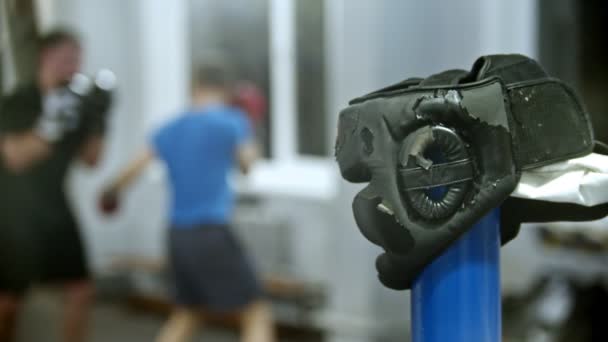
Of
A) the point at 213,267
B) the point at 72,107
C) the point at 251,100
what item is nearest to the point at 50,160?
the point at 72,107

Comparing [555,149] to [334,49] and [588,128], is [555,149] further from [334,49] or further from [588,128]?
[334,49]

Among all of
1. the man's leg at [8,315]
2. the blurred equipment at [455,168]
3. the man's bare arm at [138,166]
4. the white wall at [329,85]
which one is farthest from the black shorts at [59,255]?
the blurred equipment at [455,168]

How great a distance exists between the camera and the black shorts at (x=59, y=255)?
259cm

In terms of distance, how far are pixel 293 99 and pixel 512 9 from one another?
72.6 inches

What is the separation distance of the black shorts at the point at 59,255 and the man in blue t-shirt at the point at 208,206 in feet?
1.14

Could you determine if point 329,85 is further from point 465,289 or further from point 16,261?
point 465,289

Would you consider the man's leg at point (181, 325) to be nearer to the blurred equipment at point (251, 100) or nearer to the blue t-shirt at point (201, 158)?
the blue t-shirt at point (201, 158)

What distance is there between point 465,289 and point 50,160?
2.14m

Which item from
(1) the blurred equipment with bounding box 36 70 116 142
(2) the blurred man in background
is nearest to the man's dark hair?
(2) the blurred man in background

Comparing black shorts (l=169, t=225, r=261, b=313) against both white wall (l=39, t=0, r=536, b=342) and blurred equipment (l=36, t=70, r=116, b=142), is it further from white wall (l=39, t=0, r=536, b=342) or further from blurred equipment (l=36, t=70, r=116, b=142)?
blurred equipment (l=36, t=70, r=116, b=142)

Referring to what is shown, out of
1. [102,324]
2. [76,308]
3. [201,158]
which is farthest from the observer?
[102,324]

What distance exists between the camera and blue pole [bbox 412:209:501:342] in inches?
27.1

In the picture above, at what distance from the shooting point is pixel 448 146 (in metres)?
0.64

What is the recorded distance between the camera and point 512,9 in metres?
1.65
